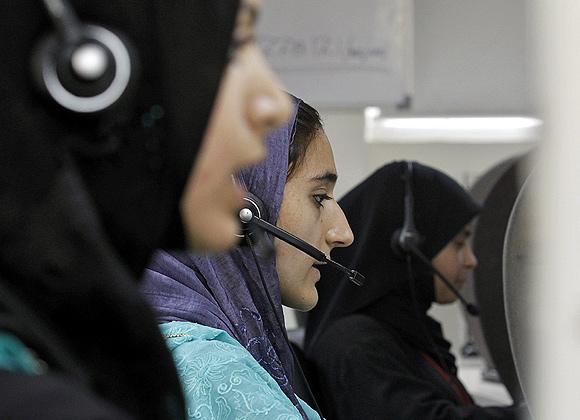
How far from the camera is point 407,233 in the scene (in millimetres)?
2547

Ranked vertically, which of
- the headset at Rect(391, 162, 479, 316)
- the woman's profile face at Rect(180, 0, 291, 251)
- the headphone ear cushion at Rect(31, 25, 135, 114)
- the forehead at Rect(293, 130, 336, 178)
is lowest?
the headset at Rect(391, 162, 479, 316)

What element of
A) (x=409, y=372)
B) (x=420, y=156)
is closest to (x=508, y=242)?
(x=409, y=372)

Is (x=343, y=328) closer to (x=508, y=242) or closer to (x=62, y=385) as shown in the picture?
(x=508, y=242)

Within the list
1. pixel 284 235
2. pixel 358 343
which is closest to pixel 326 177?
pixel 284 235

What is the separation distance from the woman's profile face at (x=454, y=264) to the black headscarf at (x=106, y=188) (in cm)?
202

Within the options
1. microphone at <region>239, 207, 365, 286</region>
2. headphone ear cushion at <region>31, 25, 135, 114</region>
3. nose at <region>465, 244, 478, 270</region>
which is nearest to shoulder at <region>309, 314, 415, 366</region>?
nose at <region>465, 244, 478, 270</region>

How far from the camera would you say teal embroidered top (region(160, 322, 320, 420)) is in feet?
4.30

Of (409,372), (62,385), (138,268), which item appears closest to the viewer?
(62,385)

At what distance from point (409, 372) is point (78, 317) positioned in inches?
70.9

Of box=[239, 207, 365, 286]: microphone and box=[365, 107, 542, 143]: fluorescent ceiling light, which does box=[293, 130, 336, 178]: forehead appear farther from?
box=[365, 107, 542, 143]: fluorescent ceiling light

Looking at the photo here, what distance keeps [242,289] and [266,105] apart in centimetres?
84

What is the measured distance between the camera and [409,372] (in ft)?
8.01

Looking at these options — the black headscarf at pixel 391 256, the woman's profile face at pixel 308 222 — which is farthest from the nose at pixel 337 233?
the black headscarf at pixel 391 256

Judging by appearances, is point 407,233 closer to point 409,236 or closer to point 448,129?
point 409,236
